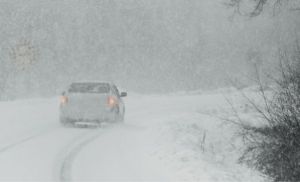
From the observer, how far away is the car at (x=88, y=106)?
19.8m

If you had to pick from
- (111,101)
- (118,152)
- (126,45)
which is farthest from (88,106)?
(126,45)

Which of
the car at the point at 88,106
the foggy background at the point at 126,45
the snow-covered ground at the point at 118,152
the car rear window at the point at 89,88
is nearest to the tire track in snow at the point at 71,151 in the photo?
the snow-covered ground at the point at 118,152

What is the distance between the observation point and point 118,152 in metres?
14.0

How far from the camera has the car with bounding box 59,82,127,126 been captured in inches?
778

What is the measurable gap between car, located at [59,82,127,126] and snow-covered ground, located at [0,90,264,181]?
1.45 feet

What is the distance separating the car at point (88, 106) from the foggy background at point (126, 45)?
229 ft

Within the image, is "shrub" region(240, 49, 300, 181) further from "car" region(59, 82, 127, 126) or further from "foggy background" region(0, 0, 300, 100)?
"foggy background" region(0, 0, 300, 100)

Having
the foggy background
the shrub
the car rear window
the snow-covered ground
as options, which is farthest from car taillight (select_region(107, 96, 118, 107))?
the foggy background

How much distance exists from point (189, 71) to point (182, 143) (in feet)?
334

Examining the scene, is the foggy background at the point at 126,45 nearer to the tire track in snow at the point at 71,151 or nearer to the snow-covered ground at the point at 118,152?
the snow-covered ground at the point at 118,152

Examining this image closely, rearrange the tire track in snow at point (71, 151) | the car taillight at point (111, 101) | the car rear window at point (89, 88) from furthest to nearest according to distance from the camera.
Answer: the car rear window at point (89, 88), the car taillight at point (111, 101), the tire track in snow at point (71, 151)

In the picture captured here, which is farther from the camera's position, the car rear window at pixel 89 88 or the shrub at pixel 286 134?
the car rear window at pixel 89 88

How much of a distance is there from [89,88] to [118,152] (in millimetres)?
7238

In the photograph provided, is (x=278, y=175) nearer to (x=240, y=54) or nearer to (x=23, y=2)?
(x=23, y=2)
